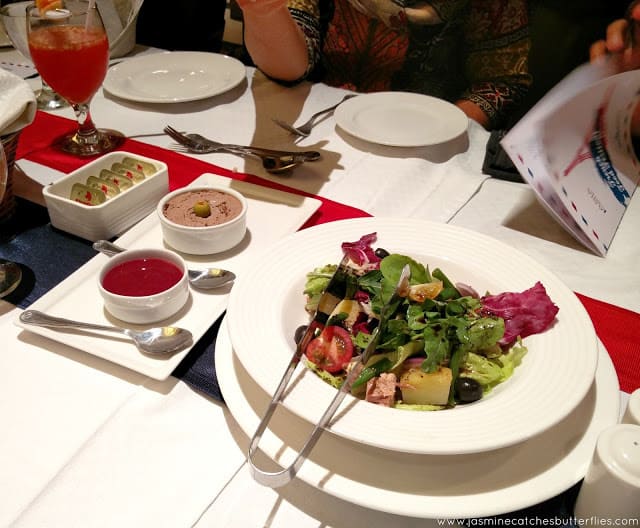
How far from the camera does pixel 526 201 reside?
1.31 m

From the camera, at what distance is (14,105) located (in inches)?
43.3

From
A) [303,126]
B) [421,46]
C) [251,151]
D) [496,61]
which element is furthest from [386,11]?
[251,151]

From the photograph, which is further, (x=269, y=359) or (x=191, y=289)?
(x=191, y=289)

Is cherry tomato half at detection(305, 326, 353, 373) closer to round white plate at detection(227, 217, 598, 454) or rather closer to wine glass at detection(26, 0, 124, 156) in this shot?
round white plate at detection(227, 217, 598, 454)

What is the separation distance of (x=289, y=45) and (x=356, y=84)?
0.43 meters

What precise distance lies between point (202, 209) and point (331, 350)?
472mm

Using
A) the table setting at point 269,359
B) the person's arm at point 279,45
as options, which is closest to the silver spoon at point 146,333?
the table setting at point 269,359

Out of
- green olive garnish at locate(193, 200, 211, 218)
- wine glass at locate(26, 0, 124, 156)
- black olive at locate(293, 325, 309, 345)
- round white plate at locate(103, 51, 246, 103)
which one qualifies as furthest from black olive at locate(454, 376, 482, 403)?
round white plate at locate(103, 51, 246, 103)

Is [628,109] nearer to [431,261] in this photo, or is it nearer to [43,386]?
[431,261]

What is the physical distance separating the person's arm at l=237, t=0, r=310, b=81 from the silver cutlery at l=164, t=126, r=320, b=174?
17.9 inches

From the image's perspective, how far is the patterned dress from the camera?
1969mm

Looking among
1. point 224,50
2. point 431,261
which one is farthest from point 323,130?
point 224,50

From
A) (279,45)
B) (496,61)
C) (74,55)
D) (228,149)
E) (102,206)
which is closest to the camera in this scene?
(102,206)

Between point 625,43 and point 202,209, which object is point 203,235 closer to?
point 202,209
